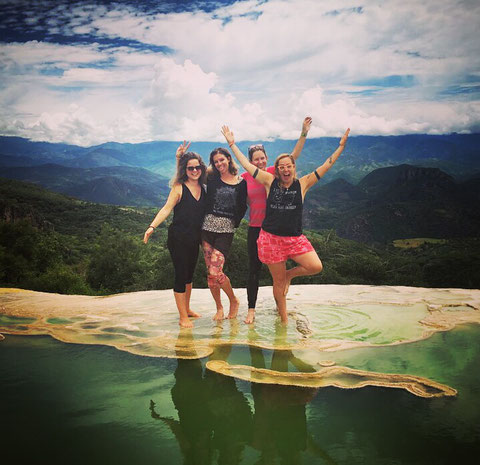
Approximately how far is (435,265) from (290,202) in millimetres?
26618

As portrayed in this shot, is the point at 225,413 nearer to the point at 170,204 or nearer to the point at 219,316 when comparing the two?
the point at 219,316

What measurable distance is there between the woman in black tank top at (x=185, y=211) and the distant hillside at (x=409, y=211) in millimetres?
85269

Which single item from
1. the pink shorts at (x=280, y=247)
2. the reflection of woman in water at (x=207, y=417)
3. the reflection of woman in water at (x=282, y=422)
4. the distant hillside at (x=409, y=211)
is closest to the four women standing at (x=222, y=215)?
the pink shorts at (x=280, y=247)

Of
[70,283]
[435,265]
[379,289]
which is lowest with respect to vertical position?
[435,265]

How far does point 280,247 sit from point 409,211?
329 feet

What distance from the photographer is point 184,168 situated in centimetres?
462

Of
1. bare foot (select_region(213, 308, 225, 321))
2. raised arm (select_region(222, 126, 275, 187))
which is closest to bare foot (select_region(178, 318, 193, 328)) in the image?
bare foot (select_region(213, 308, 225, 321))

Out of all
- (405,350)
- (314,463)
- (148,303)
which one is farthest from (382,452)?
(148,303)

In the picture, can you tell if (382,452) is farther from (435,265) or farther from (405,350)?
(435,265)

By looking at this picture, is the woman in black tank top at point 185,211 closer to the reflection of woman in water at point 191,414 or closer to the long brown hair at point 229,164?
the long brown hair at point 229,164

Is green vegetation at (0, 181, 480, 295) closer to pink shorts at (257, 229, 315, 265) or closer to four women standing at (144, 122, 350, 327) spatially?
four women standing at (144, 122, 350, 327)

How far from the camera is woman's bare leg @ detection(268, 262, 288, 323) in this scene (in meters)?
4.41

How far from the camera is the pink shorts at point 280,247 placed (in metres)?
4.30

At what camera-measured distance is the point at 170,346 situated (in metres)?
4.20
